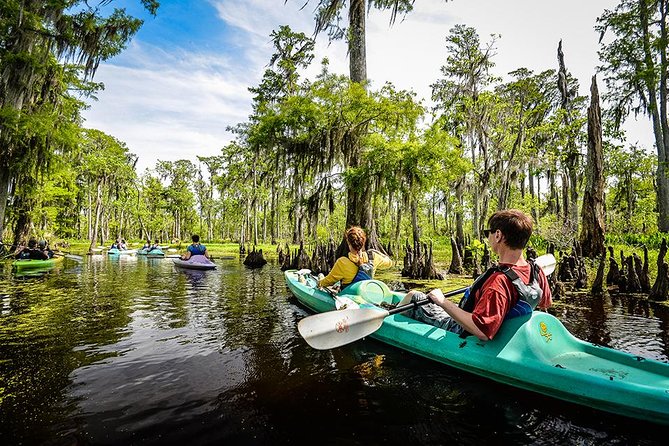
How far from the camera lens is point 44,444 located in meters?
2.58

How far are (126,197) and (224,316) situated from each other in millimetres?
42657

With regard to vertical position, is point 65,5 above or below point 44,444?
above

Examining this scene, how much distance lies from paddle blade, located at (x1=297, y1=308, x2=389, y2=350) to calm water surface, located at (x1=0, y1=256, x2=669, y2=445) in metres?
0.41

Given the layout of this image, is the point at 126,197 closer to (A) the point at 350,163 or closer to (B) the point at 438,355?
(A) the point at 350,163

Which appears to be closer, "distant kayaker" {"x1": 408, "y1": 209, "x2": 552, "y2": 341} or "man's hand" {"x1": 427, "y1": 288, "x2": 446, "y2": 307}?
"distant kayaker" {"x1": 408, "y1": 209, "x2": 552, "y2": 341}

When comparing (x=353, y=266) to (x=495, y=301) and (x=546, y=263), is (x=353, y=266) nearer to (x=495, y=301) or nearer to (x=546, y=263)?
(x=546, y=263)

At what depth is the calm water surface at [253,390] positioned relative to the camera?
2768mm

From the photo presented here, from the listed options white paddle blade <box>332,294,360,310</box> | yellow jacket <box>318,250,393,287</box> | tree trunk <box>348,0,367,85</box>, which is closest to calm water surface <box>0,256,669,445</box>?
white paddle blade <box>332,294,360,310</box>

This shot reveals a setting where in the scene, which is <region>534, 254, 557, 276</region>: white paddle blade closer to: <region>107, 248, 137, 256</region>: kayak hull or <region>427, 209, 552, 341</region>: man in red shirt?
<region>427, 209, 552, 341</region>: man in red shirt

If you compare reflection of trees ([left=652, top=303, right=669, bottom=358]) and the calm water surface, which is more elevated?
reflection of trees ([left=652, top=303, right=669, bottom=358])

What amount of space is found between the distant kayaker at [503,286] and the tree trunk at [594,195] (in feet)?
35.4

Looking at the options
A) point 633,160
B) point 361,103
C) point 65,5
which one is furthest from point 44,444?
point 633,160

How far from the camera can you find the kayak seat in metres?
5.70

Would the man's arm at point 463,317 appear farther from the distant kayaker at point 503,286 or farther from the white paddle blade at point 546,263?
the white paddle blade at point 546,263
